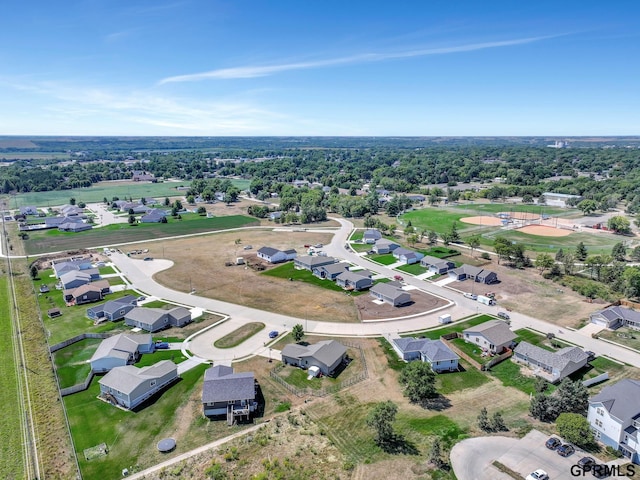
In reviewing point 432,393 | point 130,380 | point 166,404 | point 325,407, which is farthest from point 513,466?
point 130,380

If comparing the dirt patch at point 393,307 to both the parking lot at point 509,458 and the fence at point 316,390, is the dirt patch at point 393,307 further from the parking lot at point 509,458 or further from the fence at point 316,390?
the parking lot at point 509,458

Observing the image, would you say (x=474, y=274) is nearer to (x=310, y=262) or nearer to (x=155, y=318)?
(x=310, y=262)

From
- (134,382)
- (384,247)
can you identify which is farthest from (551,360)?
(384,247)

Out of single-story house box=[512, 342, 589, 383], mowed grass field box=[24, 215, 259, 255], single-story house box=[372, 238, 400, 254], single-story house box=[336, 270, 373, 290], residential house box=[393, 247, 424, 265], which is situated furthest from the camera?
mowed grass field box=[24, 215, 259, 255]

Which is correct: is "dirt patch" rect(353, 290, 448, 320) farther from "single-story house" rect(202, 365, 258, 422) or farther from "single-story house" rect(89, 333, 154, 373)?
"single-story house" rect(89, 333, 154, 373)

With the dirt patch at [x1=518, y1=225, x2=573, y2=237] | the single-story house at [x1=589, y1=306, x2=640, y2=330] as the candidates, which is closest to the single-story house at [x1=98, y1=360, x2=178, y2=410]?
the single-story house at [x1=589, y1=306, x2=640, y2=330]
